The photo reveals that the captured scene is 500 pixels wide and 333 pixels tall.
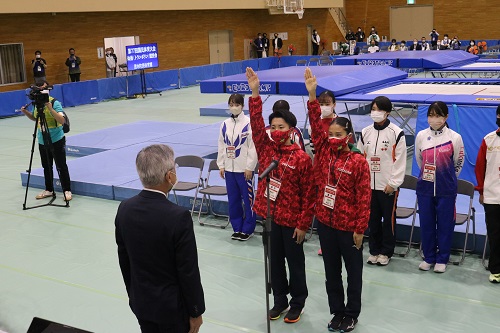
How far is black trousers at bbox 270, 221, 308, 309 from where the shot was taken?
5512 millimetres

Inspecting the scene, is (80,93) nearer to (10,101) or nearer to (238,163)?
(10,101)

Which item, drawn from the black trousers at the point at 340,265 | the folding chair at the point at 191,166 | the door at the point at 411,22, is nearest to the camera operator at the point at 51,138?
the folding chair at the point at 191,166

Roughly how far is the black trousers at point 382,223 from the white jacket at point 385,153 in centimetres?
14

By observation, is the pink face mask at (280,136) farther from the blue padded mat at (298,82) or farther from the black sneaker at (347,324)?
the blue padded mat at (298,82)

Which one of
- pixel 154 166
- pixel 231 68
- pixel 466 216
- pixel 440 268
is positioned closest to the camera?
pixel 154 166

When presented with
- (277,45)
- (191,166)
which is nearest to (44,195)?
(191,166)

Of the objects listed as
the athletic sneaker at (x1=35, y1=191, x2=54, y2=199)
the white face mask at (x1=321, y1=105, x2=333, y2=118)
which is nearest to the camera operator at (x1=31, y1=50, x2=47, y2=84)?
the athletic sneaker at (x1=35, y1=191, x2=54, y2=199)

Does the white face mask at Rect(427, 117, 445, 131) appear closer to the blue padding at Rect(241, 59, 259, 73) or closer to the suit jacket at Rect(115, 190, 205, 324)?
the suit jacket at Rect(115, 190, 205, 324)

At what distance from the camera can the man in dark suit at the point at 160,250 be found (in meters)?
3.53

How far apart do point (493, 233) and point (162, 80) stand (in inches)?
817

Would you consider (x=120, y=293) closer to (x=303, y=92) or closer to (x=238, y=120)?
(x=238, y=120)

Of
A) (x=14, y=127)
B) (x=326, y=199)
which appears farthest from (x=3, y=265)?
(x=14, y=127)

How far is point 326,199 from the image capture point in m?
5.35

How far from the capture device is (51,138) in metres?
9.59
